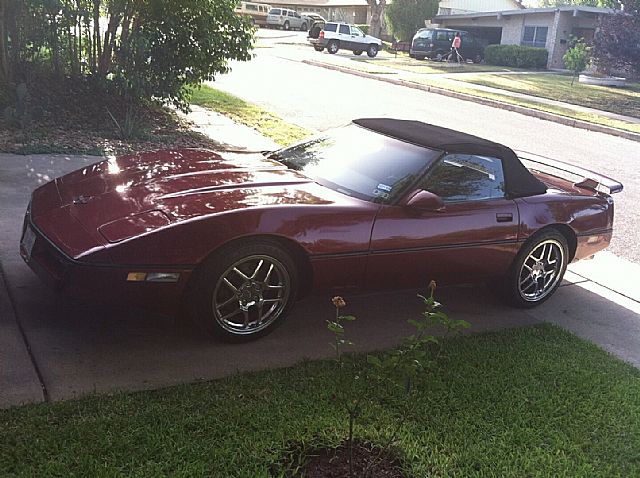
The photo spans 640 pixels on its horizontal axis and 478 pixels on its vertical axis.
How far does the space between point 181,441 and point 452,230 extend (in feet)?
7.98

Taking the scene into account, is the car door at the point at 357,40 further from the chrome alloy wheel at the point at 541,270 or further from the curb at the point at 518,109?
the chrome alloy wheel at the point at 541,270

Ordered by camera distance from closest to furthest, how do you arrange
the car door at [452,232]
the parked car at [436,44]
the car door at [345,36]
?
1. the car door at [452,232]
2. the parked car at [436,44]
3. the car door at [345,36]

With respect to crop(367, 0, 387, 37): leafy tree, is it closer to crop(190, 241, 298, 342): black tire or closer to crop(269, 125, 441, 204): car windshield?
crop(269, 125, 441, 204): car windshield

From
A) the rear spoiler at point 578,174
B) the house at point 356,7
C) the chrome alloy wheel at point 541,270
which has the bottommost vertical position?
the chrome alloy wheel at point 541,270

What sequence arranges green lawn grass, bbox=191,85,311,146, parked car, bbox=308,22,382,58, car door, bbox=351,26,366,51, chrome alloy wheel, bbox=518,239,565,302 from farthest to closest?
car door, bbox=351,26,366,51, parked car, bbox=308,22,382,58, green lawn grass, bbox=191,85,311,146, chrome alloy wheel, bbox=518,239,565,302

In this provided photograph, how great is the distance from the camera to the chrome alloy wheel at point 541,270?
17.6ft

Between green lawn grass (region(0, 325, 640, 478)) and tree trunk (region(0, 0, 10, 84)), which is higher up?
tree trunk (region(0, 0, 10, 84))

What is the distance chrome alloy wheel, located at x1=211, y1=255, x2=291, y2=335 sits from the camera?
4.02 metres

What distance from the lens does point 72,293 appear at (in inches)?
146

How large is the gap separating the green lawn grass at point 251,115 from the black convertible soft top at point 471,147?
4.99 m

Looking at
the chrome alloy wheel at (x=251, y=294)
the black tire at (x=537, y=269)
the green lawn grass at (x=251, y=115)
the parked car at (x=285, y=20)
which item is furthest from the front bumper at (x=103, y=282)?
the parked car at (x=285, y=20)

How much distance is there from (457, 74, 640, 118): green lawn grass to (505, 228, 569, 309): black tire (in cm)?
1681

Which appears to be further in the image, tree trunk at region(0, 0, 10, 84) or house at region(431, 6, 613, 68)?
house at region(431, 6, 613, 68)

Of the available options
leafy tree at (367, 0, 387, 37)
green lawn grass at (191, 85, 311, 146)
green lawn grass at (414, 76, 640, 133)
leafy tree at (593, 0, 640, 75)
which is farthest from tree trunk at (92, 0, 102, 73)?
leafy tree at (367, 0, 387, 37)
